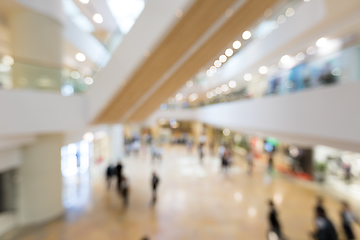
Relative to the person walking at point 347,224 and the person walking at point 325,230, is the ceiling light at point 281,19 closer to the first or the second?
the person walking at point 347,224

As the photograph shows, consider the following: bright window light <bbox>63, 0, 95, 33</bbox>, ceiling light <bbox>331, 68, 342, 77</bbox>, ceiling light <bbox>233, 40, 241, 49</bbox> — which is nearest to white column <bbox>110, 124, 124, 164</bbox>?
bright window light <bbox>63, 0, 95, 33</bbox>

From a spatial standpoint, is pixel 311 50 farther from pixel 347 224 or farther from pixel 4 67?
pixel 4 67

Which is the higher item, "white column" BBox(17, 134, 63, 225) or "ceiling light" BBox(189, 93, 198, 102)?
"ceiling light" BBox(189, 93, 198, 102)

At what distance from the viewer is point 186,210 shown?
705 centimetres

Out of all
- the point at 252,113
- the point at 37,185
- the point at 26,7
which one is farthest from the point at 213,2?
the point at 37,185

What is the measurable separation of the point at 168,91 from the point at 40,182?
257 inches

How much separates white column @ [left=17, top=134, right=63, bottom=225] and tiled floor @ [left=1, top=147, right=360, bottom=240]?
501 mm

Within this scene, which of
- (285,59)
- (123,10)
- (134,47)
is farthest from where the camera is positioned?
(285,59)

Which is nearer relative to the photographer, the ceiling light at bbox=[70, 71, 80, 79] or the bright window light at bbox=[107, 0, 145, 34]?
the bright window light at bbox=[107, 0, 145, 34]

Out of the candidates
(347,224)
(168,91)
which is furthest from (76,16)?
(347,224)

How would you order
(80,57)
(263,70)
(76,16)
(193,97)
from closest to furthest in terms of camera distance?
1. (76,16)
2. (263,70)
3. (80,57)
4. (193,97)

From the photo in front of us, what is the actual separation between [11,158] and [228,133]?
54.4 ft

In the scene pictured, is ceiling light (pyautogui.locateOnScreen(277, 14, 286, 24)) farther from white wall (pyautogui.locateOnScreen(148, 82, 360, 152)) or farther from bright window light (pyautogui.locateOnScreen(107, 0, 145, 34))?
bright window light (pyautogui.locateOnScreen(107, 0, 145, 34))

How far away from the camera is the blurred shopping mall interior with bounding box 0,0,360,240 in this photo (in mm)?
4520
